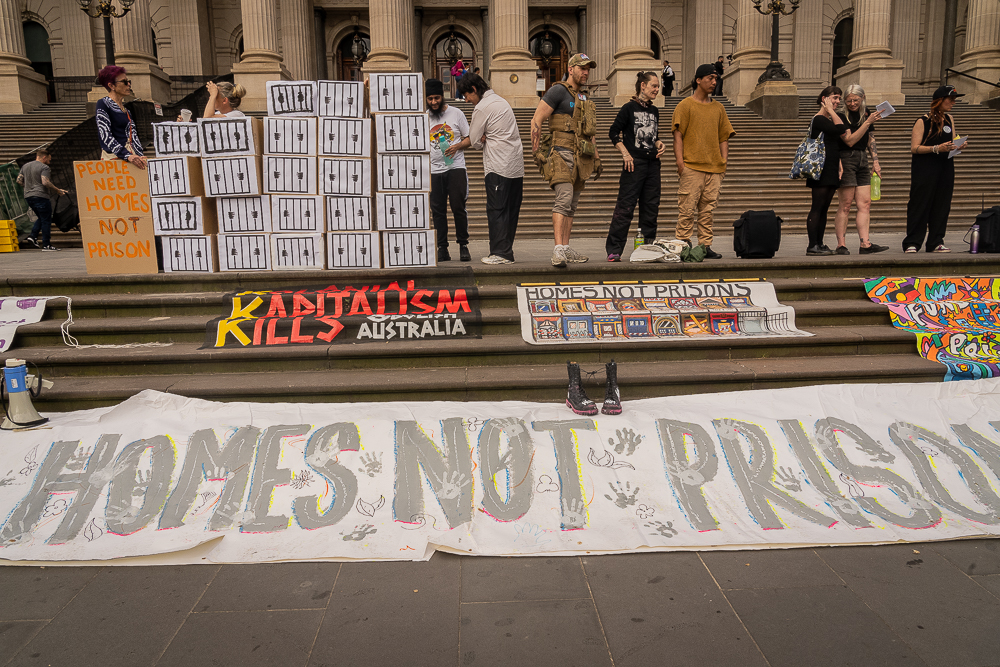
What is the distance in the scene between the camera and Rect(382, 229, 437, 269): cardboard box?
6.29 meters

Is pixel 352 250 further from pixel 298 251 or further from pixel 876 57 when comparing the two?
pixel 876 57

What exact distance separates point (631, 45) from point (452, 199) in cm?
1358

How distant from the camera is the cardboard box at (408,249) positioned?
6289 mm

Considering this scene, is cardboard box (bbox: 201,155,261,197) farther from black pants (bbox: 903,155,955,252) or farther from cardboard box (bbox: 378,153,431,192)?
black pants (bbox: 903,155,955,252)

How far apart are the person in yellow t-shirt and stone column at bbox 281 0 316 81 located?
20.5 meters

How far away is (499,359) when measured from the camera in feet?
16.8

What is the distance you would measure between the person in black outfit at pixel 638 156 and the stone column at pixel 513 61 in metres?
12.4

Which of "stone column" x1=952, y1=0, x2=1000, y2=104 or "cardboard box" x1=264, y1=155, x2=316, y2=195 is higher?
"stone column" x1=952, y1=0, x2=1000, y2=104

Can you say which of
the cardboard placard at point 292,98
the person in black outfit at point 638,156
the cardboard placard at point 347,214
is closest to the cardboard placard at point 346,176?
the cardboard placard at point 347,214

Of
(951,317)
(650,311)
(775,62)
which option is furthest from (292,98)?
(775,62)

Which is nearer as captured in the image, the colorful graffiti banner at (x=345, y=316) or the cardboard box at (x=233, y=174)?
the colorful graffiti banner at (x=345, y=316)

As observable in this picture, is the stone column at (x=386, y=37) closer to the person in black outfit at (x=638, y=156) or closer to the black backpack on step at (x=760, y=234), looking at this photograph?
the person in black outfit at (x=638, y=156)

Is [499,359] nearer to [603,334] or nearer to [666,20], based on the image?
[603,334]

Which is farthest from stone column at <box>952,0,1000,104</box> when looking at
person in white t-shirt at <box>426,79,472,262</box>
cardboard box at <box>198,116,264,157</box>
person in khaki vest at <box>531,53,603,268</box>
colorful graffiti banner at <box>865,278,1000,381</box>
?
cardboard box at <box>198,116,264,157</box>
